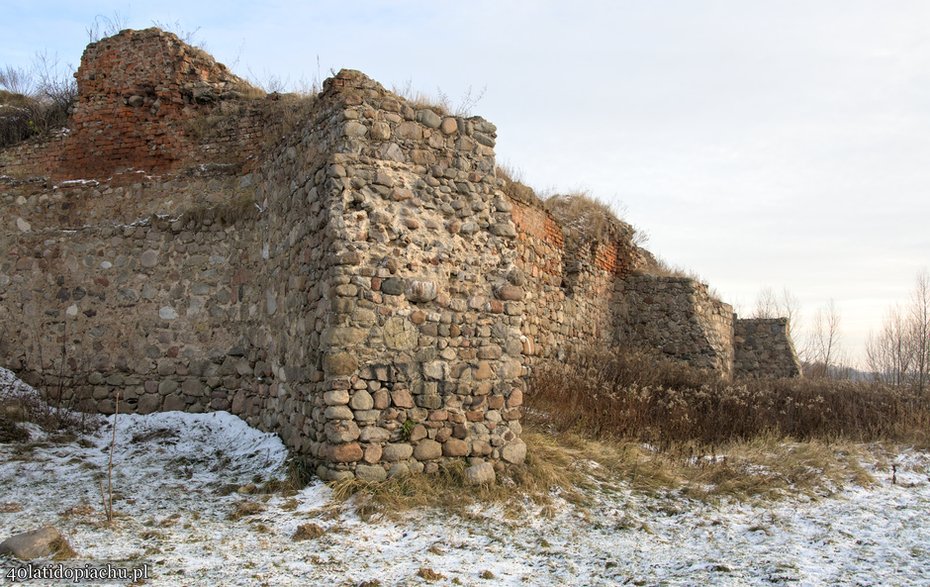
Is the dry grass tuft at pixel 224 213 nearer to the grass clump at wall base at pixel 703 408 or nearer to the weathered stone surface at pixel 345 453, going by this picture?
the weathered stone surface at pixel 345 453

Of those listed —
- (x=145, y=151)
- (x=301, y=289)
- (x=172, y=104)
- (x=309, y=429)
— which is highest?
(x=172, y=104)

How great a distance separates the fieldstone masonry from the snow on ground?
826mm

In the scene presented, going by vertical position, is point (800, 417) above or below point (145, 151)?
below

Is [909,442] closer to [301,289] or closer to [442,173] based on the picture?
[442,173]

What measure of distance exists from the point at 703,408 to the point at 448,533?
5657 mm

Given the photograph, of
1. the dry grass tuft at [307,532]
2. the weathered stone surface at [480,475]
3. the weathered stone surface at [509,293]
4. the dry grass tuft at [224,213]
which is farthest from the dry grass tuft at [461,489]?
the dry grass tuft at [224,213]

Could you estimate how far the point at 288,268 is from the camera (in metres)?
7.50

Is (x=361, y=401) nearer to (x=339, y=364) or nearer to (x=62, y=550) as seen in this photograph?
(x=339, y=364)

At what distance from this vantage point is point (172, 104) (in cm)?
1065

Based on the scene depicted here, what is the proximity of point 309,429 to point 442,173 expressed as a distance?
2.76 m

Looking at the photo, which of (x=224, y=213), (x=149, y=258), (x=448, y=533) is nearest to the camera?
(x=448, y=533)

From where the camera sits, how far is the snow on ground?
469cm

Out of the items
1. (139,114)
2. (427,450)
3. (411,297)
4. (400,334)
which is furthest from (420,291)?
(139,114)

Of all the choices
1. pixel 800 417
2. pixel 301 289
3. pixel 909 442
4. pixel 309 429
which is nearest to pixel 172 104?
pixel 301 289
